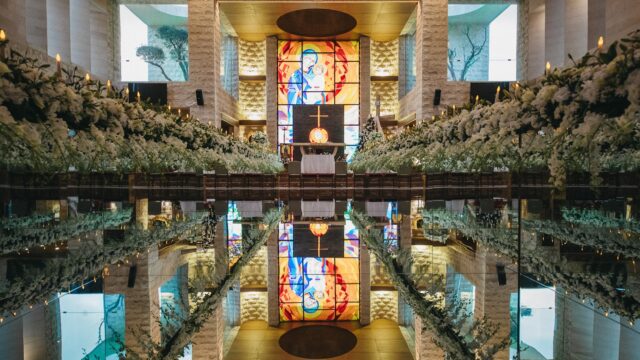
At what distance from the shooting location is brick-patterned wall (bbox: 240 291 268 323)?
5.72ft

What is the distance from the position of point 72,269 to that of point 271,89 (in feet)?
71.3

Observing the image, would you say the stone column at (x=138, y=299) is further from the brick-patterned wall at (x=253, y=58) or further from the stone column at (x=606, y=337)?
the brick-patterned wall at (x=253, y=58)

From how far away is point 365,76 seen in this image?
920 inches

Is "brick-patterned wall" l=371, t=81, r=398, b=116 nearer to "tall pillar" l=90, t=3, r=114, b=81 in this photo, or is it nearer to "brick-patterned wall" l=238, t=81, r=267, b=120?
"brick-patterned wall" l=238, t=81, r=267, b=120

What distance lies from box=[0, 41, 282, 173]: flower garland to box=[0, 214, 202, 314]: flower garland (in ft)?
3.03

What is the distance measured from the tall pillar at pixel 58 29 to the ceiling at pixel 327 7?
20.8 feet

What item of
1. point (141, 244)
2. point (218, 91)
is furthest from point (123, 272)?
point (218, 91)

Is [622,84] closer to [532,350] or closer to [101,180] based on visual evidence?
[532,350]

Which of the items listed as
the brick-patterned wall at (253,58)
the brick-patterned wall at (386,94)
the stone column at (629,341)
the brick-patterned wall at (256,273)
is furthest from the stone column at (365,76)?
the stone column at (629,341)

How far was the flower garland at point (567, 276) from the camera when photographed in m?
1.68

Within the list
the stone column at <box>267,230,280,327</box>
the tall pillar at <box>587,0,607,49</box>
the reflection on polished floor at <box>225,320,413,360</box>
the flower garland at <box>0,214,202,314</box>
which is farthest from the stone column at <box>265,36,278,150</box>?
the reflection on polished floor at <box>225,320,413,360</box>

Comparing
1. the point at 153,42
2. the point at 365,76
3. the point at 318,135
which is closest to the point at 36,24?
the point at 153,42

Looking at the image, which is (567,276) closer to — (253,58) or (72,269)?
(72,269)

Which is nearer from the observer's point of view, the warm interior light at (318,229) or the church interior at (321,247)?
the church interior at (321,247)
